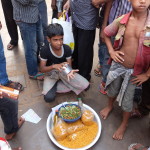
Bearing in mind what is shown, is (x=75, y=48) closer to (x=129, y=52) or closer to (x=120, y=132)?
(x=129, y=52)

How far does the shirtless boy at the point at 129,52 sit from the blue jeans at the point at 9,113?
40.9 inches

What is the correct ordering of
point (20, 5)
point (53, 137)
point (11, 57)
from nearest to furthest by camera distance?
point (53, 137) < point (20, 5) < point (11, 57)

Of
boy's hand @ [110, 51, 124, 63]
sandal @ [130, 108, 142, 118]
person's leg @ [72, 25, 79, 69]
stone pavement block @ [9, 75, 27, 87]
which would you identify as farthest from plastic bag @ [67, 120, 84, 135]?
stone pavement block @ [9, 75, 27, 87]

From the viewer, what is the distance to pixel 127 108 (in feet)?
6.72

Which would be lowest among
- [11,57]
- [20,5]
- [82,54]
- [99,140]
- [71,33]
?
[99,140]

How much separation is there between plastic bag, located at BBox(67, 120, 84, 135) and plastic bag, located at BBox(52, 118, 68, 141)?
5 cm

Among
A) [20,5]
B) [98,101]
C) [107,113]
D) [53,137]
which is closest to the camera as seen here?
[53,137]

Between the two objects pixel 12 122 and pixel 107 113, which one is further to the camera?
pixel 107 113

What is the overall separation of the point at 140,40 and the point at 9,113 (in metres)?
1.41

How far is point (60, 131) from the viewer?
2076 millimetres

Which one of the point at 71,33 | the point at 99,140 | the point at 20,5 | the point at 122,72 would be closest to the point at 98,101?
the point at 99,140

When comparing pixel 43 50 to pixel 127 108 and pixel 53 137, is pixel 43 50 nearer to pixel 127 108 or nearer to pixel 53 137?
pixel 53 137

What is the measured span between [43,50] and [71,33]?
0.50 m

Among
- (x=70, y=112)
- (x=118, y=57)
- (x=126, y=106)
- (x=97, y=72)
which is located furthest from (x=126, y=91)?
(x=97, y=72)
